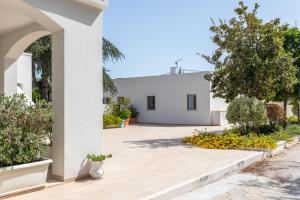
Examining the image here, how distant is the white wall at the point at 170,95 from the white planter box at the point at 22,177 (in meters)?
19.2

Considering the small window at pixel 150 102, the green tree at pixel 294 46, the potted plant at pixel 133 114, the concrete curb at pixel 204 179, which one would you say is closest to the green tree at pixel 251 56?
the green tree at pixel 294 46

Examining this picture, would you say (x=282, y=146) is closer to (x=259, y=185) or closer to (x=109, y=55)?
(x=259, y=185)

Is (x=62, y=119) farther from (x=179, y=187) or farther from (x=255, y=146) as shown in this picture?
(x=255, y=146)

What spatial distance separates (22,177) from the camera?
541cm

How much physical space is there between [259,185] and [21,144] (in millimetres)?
4838

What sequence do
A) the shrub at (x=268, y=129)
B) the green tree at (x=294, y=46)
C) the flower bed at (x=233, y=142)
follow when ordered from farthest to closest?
the green tree at (x=294, y=46) < the shrub at (x=268, y=129) < the flower bed at (x=233, y=142)

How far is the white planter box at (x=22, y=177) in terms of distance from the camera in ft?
17.0

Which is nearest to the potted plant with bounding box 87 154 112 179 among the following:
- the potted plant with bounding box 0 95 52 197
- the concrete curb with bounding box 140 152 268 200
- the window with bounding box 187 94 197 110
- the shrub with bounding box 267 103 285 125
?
the potted plant with bounding box 0 95 52 197

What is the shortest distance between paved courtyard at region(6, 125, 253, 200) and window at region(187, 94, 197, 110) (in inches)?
532

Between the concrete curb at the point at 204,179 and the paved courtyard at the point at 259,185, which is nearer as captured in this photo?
the concrete curb at the point at 204,179

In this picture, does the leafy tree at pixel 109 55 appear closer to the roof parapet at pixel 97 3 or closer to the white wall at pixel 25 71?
the white wall at pixel 25 71

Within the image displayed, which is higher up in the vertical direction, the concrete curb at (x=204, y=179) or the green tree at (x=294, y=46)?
the green tree at (x=294, y=46)

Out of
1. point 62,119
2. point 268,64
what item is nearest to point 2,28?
point 62,119

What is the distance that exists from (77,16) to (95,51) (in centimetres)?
79
